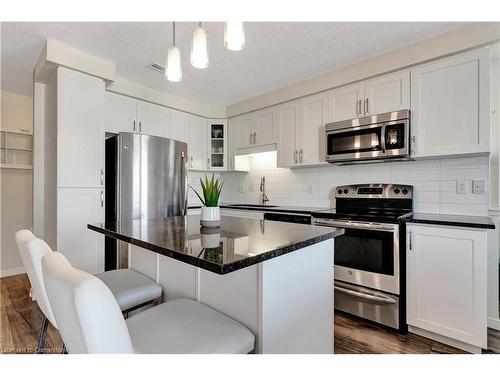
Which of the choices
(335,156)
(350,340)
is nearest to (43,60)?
(335,156)

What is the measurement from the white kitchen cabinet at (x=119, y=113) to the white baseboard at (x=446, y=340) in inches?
134

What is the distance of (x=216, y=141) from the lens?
13.5 ft

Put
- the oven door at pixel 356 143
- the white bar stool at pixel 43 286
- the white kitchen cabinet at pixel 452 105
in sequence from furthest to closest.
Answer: the oven door at pixel 356 143 < the white kitchen cabinet at pixel 452 105 < the white bar stool at pixel 43 286

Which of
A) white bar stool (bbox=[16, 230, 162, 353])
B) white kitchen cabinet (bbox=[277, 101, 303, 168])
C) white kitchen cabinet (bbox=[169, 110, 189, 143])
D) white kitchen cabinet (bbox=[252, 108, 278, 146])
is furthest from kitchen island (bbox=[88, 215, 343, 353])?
white kitchen cabinet (bbox=[169, 110, 189, 143])

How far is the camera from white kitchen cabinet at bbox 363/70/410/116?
92.6 inches

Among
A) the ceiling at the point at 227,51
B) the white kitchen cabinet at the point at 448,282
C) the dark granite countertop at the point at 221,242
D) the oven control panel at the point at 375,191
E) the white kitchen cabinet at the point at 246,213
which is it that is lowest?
the white kitchen cabinet at the point at 448,282

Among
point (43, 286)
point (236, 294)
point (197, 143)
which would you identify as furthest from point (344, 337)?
point (197, 143)

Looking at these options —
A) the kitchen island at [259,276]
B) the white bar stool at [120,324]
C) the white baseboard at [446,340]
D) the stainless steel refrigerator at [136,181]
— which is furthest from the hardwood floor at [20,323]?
the white baseboard at [446,340]

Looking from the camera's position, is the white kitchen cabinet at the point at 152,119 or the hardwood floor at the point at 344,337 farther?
the white kitchen cabinet at the point at 152,119

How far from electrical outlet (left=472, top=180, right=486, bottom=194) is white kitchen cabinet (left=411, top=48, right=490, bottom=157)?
14.4 inches

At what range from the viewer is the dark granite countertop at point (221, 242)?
0.85 metres

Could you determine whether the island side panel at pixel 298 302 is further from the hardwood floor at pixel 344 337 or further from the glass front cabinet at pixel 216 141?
the glass front cabinet at pixel 216 141

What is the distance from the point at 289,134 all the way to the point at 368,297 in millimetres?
1956
